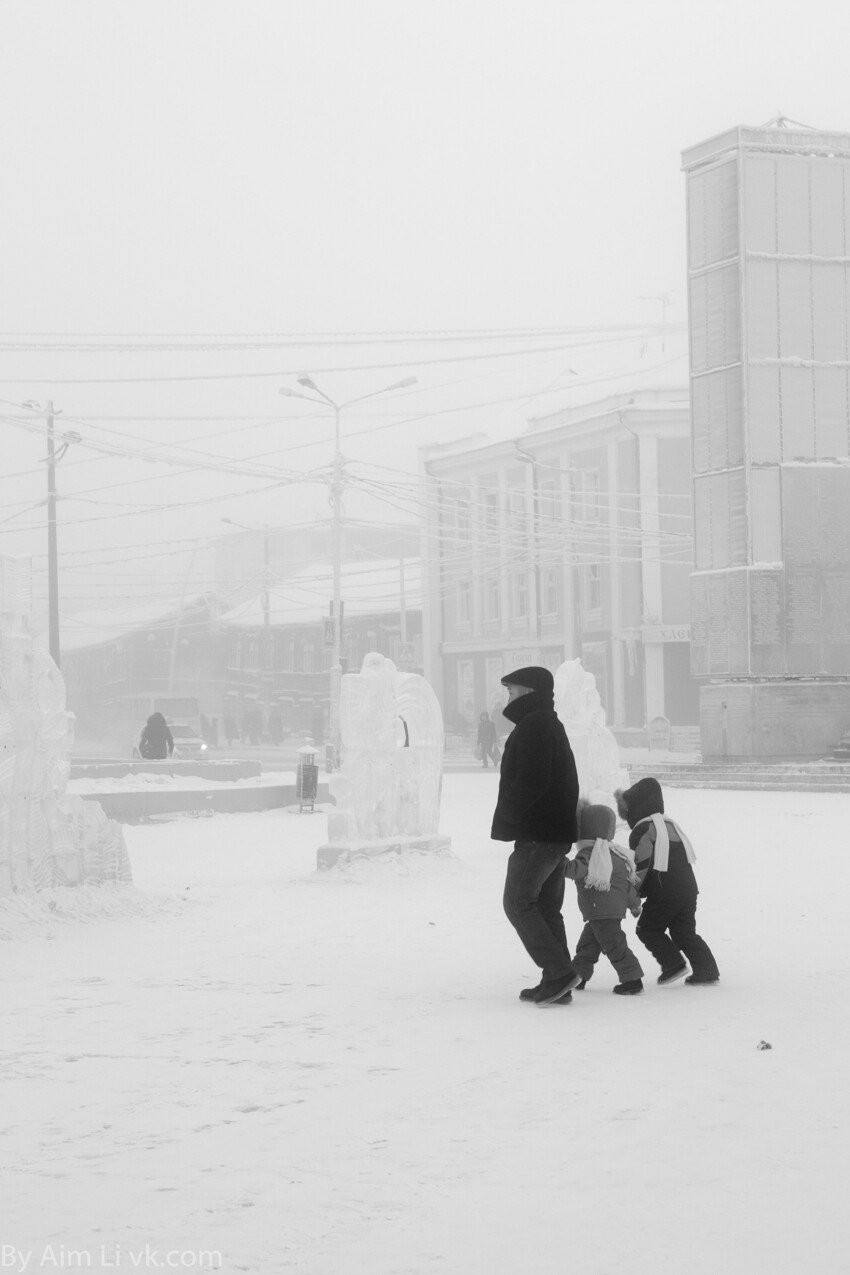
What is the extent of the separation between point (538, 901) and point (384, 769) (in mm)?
6777

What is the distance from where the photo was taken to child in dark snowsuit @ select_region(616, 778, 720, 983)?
8.48 metres

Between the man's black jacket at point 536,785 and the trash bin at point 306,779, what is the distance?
15365 mm

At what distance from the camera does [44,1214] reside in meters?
4.57

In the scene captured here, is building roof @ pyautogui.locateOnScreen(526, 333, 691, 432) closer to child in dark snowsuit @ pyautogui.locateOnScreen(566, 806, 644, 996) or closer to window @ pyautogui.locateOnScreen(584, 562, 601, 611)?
window @ pyautogui.locateOnScreen(584, 562, 601, 611)

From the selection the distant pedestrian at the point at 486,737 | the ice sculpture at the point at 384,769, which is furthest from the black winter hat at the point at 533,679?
the distant pedestrian at the point at 486,737

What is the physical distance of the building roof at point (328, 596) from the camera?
69.1 meters

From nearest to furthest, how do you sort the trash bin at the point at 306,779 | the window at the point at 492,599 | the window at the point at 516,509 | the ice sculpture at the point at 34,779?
the ice sculpture at the point at 34,779
the trash bin at the point at 306,779
the window at the point at 516,509
the window at the point at 492,599

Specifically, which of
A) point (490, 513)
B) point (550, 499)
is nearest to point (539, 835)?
point (550, 499)

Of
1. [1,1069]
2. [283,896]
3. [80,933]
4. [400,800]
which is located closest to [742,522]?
[400,800]

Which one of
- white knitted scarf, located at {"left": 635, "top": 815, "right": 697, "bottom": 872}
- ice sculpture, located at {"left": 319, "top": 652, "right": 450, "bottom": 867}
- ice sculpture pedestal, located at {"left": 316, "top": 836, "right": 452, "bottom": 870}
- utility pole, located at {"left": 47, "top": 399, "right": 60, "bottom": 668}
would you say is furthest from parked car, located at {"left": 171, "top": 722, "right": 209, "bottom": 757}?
white knitted scarf, located at {"left": 635, "top": 815, "right": 697, "bottom": 872}

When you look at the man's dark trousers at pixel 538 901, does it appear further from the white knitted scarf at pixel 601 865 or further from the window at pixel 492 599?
the window at pixel 492 599

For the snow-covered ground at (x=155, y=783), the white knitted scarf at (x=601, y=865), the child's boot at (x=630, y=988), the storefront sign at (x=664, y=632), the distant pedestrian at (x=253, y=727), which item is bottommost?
the distant pedestrian at (x=253, y=727)

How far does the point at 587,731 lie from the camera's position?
18.0 metres

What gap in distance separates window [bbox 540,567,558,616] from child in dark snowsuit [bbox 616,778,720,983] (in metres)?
46.2
